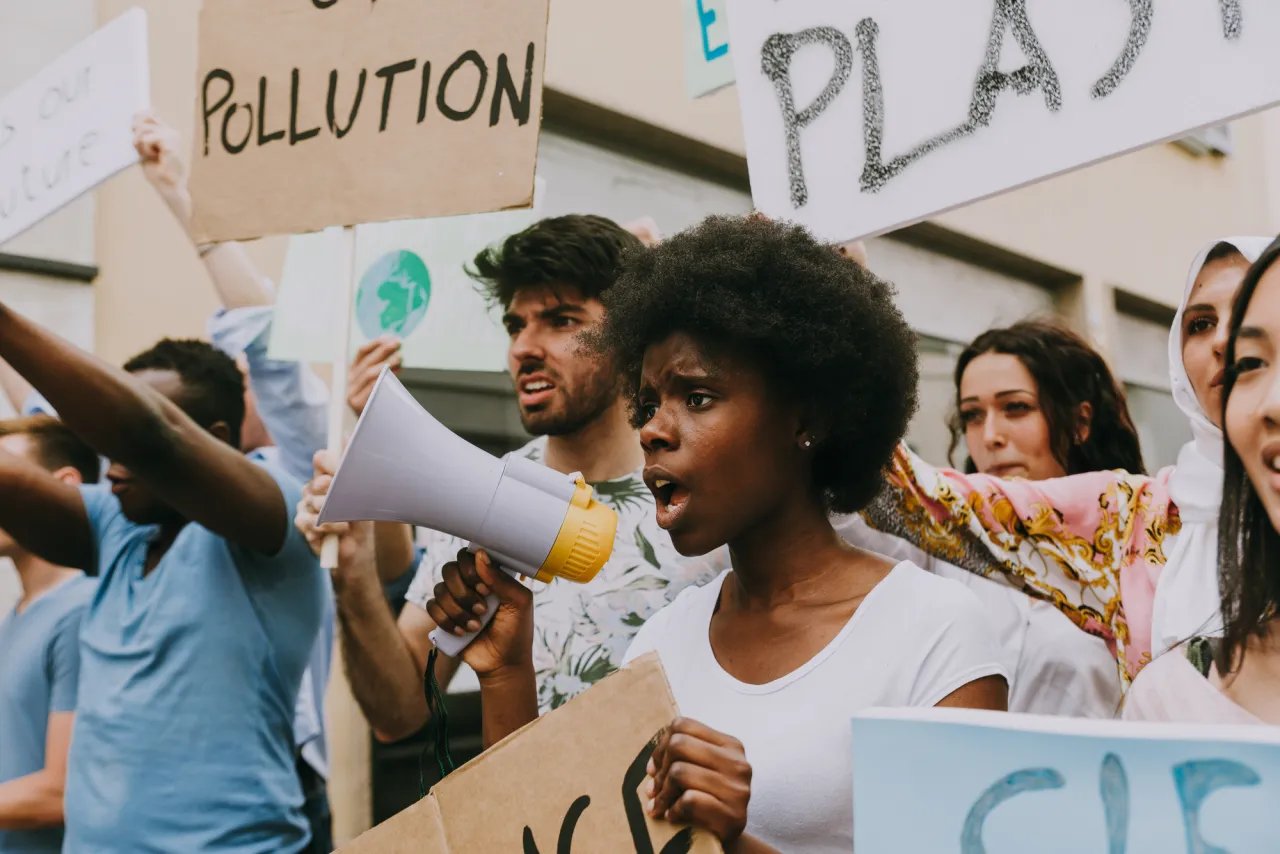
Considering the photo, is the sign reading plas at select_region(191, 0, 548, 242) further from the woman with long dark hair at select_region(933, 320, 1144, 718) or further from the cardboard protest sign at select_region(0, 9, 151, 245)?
the woman with long dark hair at select_region(933, 320, 1144, 718)

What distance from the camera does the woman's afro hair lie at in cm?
148

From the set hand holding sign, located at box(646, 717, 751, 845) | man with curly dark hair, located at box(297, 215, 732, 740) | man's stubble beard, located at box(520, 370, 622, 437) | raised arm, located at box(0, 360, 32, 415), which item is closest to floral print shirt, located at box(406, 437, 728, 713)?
man with curly dark hair, located at box(297, 215, 732, 740)

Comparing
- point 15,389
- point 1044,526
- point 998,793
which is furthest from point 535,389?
point 15,389

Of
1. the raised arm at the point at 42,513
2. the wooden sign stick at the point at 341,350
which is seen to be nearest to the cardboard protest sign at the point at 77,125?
the raised arm at the point at 42,513

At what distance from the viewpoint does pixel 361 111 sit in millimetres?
1925

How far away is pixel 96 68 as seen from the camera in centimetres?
255

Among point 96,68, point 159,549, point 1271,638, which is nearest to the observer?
point 1271,638

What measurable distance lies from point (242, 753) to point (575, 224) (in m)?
1.08

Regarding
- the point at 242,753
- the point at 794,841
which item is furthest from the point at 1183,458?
the point at 242,753

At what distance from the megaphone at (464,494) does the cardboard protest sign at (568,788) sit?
0.66 ft

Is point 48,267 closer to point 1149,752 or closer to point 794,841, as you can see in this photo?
point 794,841

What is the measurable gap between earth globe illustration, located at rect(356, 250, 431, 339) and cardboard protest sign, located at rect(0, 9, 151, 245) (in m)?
0.51

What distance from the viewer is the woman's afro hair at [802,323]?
4.85 ft

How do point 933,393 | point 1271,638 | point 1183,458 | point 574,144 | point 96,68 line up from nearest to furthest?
point 1271,638 → point 1183,458 → point 96,68 → point 574,144 → point 933,393
